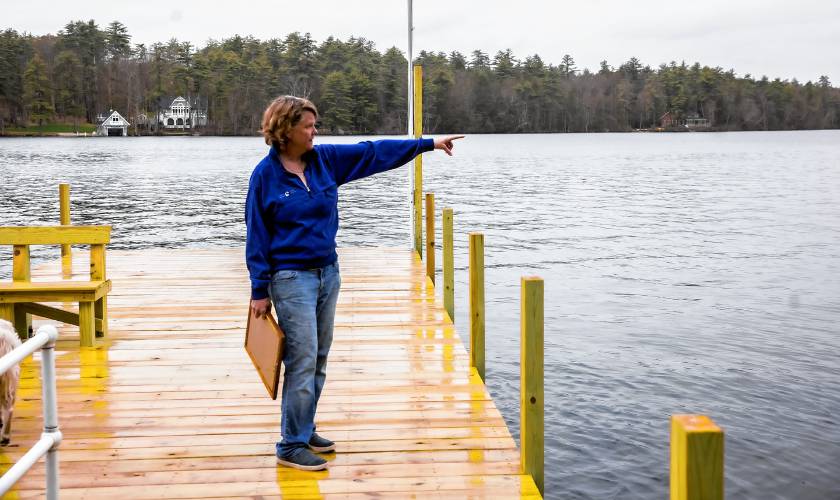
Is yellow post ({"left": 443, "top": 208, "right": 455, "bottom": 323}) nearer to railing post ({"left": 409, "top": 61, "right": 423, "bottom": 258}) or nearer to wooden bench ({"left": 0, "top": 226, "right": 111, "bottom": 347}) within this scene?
wooden bench ({"left": 0, "top": 226, "right": 111, "bottom": 347})

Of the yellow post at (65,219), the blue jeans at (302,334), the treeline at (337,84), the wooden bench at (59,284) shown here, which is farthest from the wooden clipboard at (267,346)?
the treeline at (337,84)

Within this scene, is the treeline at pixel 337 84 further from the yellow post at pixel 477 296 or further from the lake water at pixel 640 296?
the yellow post at pixel 477 296

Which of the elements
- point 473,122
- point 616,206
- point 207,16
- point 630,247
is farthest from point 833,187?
point 207,16

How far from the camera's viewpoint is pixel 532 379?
5062 millimetres

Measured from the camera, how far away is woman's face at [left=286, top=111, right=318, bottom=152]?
14.9 ft

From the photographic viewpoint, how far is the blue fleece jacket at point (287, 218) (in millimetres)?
4602

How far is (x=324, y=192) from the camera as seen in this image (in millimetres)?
4715

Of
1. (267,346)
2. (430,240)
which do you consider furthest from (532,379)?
(430,240)

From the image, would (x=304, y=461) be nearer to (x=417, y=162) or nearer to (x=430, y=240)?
(x=430, y=240)

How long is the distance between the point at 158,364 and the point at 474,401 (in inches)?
98.3

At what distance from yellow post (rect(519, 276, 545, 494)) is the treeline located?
117m

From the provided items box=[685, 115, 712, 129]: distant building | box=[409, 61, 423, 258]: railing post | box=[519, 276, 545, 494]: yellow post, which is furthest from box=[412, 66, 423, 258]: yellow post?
box=[685, 115, 712, 129]: distant building

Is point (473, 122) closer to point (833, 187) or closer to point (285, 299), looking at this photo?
point (833, 187)

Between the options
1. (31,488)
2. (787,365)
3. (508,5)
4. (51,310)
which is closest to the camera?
(31,488)
